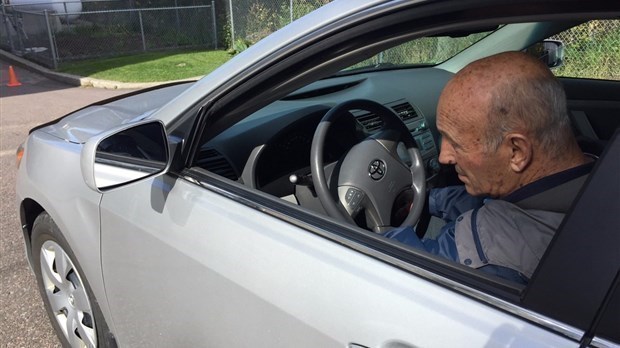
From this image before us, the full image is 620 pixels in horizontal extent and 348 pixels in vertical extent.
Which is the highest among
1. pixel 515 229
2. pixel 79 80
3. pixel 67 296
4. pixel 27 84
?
pixel 515 229

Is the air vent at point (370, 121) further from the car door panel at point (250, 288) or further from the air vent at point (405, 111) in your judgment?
the car door panel at point (250, 288)

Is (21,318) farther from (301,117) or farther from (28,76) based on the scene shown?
(28,76)

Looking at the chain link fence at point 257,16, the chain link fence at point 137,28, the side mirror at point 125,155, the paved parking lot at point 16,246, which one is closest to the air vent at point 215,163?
the side mirror at point 125,155

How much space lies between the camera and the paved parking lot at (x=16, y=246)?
293cm

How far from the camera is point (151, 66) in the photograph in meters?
13.0

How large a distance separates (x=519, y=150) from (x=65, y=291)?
2.06m

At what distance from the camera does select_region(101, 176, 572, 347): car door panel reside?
1.08m

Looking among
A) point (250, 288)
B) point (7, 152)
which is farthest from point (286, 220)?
point (7, 152)

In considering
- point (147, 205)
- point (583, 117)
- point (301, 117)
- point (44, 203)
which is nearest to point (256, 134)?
point (301, 117)

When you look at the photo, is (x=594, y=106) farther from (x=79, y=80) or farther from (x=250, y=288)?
(x=79, y=80)

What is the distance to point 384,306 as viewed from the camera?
1.14 meters

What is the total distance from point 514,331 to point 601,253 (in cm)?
21

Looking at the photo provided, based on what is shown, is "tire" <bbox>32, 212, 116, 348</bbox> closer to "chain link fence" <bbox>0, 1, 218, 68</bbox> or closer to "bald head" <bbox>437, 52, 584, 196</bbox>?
"bald head" <bbox>437, 52, 584, 196</bbox>

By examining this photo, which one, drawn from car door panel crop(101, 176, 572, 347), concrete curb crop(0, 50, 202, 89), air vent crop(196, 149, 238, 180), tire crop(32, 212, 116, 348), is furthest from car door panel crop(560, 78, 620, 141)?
concrete curb crop(0, 50, 202, 89)
